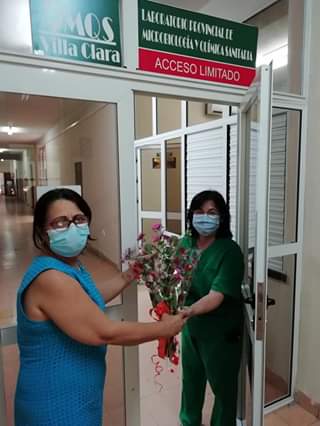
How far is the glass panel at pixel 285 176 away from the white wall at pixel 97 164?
118 cm

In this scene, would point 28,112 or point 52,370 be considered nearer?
point 52,370

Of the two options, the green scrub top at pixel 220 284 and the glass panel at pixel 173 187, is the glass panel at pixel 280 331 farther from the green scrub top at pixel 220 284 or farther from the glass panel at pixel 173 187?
the glass panel at pixel 173 187

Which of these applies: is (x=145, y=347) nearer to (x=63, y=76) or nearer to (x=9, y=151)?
(x=9, y=151)

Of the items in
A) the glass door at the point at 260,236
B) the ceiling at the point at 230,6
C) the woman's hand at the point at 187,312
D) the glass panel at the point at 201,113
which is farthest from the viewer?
Answer: the glass panel at the point at 201,113

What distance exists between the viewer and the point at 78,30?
4.50 feet

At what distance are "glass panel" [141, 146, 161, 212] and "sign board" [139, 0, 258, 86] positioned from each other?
2754 mm

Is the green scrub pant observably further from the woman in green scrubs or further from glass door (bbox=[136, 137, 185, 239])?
glass door (bbox=[136, 137, 185, 239])

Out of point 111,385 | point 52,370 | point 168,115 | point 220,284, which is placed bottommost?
point 111,385

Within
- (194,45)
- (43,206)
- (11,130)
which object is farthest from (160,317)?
(194,45)

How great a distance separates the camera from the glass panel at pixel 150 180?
15.1 feet

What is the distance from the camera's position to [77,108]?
1458 mm

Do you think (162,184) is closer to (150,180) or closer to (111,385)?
(150,180)

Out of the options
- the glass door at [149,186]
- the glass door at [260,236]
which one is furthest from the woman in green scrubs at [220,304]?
the glass door at [149,186]

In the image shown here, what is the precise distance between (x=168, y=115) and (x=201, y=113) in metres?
0.85
